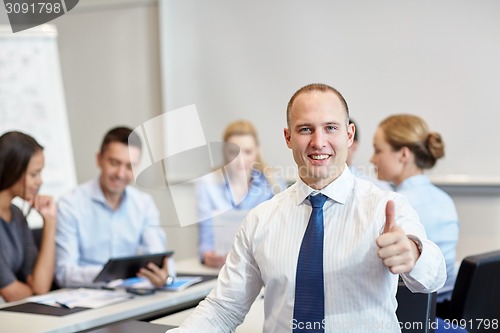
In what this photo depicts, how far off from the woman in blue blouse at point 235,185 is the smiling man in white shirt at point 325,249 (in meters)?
1.84

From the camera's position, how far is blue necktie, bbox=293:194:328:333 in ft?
6.08

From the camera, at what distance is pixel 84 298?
9.68ft

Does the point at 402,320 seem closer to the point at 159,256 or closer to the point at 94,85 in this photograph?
the point at 159,256

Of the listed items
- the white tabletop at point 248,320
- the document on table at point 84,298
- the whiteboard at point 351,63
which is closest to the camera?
the white tabletop at point 248,320

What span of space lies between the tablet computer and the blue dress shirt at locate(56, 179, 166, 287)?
38 centimetres

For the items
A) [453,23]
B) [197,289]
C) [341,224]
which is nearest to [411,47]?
[453,23]

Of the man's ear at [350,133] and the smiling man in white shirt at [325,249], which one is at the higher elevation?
the man's ear at [350,133]

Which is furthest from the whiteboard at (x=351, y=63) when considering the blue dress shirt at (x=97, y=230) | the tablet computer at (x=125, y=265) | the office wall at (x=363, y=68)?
the tablet computer at (x=125, y=265)

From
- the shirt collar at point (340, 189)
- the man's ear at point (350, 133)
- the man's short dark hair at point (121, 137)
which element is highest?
the man's short dark hair at point (121, 137)

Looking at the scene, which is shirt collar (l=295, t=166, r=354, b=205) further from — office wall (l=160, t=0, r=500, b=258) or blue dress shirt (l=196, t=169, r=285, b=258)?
office wall (l=160, t=0, r=500, b=258)

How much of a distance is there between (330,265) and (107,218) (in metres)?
2.14

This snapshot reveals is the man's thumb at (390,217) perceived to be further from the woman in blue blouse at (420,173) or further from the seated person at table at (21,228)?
the seated person at table at (21,228)

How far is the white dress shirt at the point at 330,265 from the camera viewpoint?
1.83 meters

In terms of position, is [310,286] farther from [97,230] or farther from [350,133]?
[97,230]
